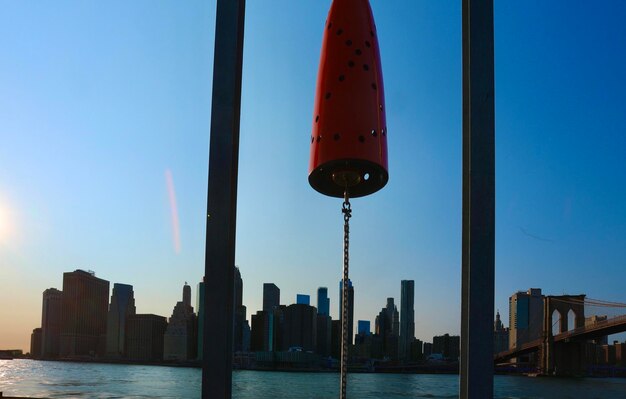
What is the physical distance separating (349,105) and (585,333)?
48.5 metres

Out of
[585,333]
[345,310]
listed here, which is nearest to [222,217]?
[345,310]

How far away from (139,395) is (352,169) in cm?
4746

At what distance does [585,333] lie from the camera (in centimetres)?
4528

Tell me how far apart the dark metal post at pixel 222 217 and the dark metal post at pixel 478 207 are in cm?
107

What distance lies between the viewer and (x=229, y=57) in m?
2.92

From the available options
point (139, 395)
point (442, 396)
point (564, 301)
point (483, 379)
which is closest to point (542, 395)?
point (442, 396)

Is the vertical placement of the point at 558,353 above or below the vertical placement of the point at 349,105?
below

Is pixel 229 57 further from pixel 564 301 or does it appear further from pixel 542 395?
pixel 564 301

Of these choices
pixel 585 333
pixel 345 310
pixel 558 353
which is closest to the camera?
pixel 345 310

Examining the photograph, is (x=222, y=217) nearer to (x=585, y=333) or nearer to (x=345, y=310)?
(x=345, y=310)

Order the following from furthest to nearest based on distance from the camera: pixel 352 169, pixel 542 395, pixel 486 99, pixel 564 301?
pixel 564 301
pixel 542 395
pixel 486 99
pixel 352 169

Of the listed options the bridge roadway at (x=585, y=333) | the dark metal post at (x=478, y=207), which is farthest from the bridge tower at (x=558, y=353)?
the dark metal post at (x=478, y=207)

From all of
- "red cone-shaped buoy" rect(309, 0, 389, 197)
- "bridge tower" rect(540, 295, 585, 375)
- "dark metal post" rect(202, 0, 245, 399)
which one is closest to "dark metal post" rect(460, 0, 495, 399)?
"red cone-shaped buoy" rect(309, 0, 389, 197)

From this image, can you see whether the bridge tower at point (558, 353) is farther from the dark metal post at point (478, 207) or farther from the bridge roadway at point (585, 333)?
the dark metal post at point (478, 207)
